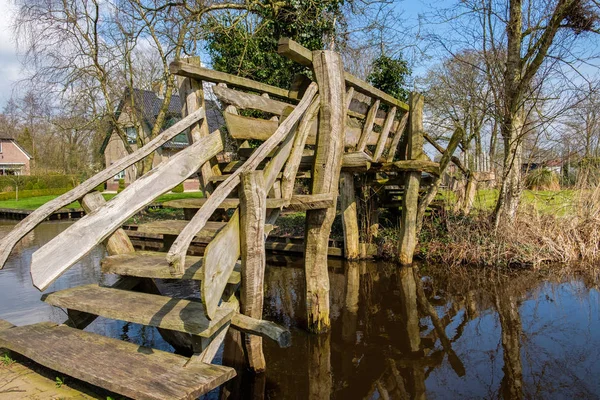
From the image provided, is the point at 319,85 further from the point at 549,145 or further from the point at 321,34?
the point at 321,34

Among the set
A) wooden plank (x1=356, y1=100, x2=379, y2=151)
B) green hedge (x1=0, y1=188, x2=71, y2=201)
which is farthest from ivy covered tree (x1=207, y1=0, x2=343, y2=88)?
green hedge (x1=0, y1=188, x2=71, y2=201)

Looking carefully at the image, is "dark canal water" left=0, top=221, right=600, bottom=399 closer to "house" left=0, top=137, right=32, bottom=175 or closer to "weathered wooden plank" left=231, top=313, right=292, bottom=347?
"weathered wooden plank" left=231, top=313, right=292, bottom=347

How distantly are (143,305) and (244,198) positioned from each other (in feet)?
3.70

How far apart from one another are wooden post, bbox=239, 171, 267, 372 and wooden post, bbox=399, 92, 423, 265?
226 inches

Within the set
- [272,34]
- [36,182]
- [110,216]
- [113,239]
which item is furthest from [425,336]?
[36,182]

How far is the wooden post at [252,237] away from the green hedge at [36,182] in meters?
32.4

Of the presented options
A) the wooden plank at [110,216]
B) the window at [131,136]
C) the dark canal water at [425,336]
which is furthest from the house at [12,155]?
the wooden plank at [110,216]

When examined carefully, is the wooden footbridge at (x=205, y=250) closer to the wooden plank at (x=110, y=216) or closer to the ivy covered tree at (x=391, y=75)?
the wooden plank at (x=110, y=216)

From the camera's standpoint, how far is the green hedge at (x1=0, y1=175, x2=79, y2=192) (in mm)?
33219

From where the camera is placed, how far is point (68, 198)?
3.66 metres

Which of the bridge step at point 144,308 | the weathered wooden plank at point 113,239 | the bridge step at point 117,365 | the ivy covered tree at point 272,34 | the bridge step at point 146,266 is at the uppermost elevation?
the ivy covered tree at point 272,34

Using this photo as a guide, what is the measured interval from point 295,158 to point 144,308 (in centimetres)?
220

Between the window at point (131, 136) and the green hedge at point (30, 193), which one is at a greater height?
the window at point (131, 136)

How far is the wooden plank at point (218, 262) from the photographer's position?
295cm
